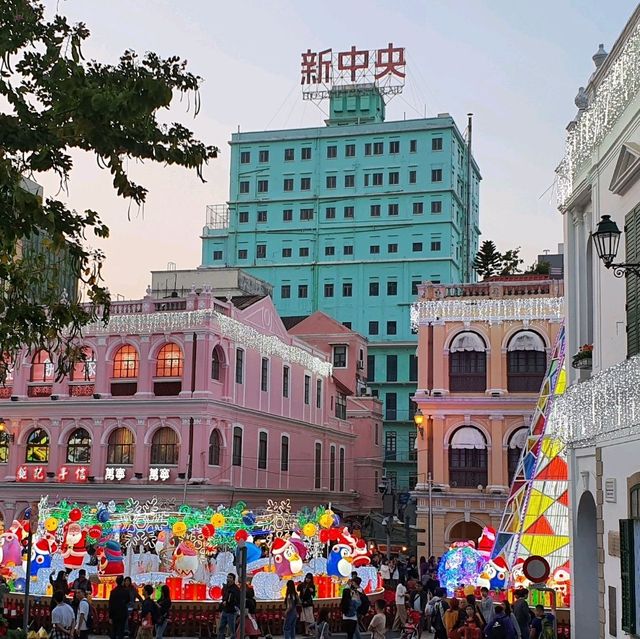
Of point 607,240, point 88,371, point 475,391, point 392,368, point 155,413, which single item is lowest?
point 607,240

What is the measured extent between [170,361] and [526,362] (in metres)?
14.5

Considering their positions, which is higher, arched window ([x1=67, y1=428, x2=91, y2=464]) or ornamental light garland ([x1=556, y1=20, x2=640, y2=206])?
ornamental light garland ([x1=556, y1=20, x2=640, y2=206])

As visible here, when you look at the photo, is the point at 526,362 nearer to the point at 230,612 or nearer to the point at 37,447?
the point at 37,447

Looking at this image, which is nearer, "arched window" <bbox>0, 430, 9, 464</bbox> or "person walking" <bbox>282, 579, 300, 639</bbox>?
"person walking" <bbox>282, 579, 300, 639</bbox>

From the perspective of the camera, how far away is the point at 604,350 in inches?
664

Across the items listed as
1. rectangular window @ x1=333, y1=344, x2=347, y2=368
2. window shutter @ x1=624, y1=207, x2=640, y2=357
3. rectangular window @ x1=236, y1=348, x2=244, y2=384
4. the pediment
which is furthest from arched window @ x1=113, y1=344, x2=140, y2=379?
window shutter @ x1=624, y1=207, x2=640, y2=357

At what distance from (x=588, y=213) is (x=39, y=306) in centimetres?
1122

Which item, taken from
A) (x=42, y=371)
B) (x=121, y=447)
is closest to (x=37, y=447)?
(x=42, y=371)

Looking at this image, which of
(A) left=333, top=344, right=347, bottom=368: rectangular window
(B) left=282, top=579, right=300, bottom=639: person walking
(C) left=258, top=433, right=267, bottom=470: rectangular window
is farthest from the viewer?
(A) left=333, top=344, right=347, bottom=368: rectangular window

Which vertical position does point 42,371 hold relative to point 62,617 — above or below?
above

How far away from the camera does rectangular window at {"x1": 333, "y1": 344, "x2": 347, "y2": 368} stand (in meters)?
61.0

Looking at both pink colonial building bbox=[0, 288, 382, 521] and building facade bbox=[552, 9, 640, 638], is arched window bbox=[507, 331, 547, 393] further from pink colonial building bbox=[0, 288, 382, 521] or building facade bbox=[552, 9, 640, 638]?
building facade bbox=[552, 9, 640, 638]

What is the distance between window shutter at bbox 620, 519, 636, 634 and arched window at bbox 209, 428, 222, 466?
94.9 feet

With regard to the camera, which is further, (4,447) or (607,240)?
(4,447)
